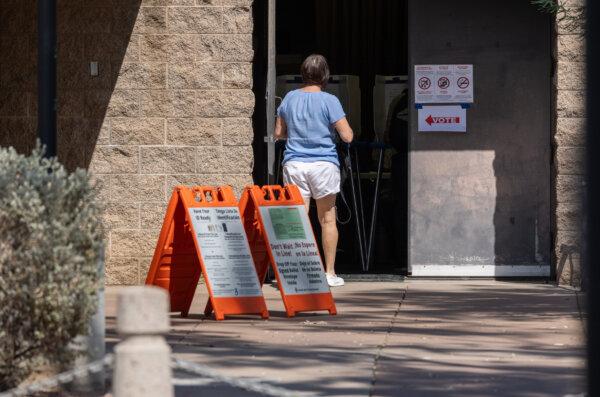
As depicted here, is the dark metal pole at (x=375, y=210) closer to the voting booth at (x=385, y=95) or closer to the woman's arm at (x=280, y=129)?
the voting booth at (x=385, y=95)

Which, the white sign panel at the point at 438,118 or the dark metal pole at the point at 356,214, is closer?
the white sign panel at the point at 438,118

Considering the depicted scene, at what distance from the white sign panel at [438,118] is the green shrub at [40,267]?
7280 mm

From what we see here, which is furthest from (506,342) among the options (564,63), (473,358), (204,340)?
(564,63)

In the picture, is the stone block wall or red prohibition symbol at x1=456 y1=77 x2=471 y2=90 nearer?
the stone block wall

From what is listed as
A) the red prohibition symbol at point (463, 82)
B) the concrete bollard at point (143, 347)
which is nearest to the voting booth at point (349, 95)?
the red prohibition symbol at point (463, 82)

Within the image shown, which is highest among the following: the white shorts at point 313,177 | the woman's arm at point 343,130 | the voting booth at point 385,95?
the voting booth at point 385,95

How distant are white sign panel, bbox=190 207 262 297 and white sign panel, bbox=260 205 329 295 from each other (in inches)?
9.4

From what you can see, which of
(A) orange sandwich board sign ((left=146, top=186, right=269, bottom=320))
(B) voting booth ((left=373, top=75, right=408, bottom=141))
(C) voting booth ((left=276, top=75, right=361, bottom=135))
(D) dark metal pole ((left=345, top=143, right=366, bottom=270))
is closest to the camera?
(A) orange sandwich board sign ((left=146, top=186, right=269, bottom=320))

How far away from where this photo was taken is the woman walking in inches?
457

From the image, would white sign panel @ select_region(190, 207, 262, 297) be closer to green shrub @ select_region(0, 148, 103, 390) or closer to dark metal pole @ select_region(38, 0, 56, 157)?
dark metal pole @ select_region(38, 0, 56, 157)

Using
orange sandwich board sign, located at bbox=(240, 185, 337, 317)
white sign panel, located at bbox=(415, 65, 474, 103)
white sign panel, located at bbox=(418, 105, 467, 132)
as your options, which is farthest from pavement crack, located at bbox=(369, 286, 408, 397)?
white sign panel, located at bbox=(415, 65, 474, 103)

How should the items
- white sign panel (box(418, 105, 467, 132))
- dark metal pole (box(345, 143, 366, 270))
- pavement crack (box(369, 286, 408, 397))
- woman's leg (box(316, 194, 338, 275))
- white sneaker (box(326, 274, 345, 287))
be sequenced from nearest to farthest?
pavement crack (box(369, 286, 408, 397)), woman's leg (box(316, 194, 338, 275)), white sneaker (box(326, 274, 345, 287)), white sign panel (box(418, 105, 467, 132)), dark metal pole (box(345, 143, 366, 270))

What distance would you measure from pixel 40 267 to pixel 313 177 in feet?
19.1

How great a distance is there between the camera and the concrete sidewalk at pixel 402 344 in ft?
22.2
